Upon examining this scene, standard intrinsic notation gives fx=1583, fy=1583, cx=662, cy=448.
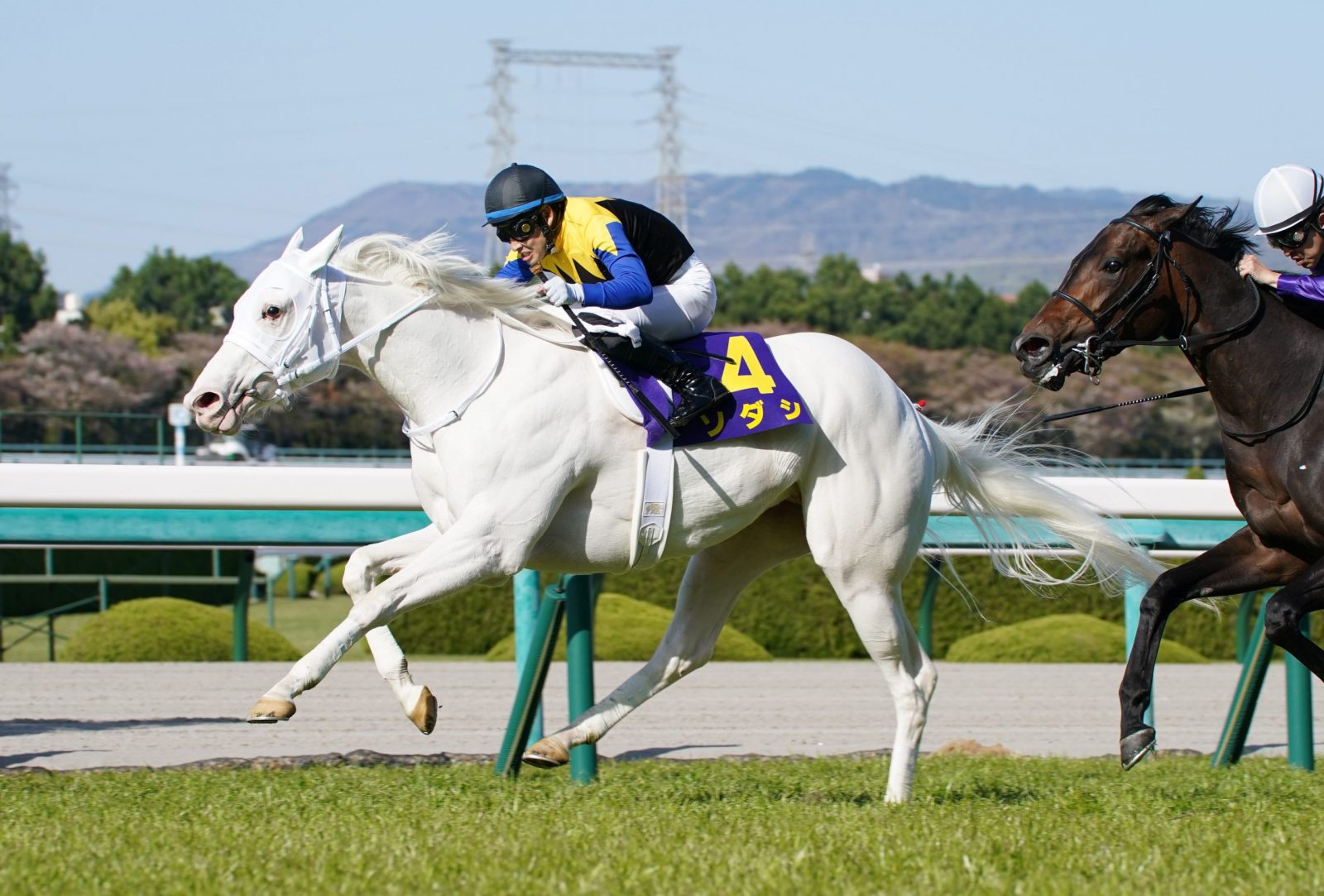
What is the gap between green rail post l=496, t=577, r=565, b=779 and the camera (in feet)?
17.4

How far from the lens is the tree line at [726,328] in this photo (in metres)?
55.2

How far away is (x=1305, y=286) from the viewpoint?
4.94 metres

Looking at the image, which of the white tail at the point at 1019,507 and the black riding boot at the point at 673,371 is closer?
the black riding boot at the point at 673,371

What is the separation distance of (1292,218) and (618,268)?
2131mm

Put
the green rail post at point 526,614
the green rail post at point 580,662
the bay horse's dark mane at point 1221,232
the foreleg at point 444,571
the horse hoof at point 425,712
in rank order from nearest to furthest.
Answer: the foreleg at point 444,571
the horse hoof at point 425,712
the bay horse's dark mane at point 1221,232
the green rail post at point 580,662
the green rail post at point 526,614

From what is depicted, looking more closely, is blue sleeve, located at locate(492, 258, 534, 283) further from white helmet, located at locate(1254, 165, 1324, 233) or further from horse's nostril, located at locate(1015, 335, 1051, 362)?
white helmet, located at locate(1254, 165, 1324, 233)

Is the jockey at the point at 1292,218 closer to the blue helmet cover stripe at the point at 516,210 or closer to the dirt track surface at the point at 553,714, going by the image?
the blue helmet cover stripe at the point at 516,210

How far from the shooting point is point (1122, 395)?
69875 mm

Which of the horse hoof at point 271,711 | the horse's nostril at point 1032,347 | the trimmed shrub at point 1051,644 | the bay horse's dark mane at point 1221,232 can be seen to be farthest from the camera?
the trimmed shrub at point 1051,644

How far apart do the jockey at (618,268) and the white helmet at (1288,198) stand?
69.3 inches

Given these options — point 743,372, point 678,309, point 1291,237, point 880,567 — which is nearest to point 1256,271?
point 1291,237

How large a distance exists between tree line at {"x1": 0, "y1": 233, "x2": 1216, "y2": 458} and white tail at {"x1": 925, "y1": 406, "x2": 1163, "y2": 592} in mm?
38909

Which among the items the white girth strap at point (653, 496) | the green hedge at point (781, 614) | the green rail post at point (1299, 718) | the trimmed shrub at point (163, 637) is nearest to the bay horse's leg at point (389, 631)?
the white girth strap at point (653, 496)

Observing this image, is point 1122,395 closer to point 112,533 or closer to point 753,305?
point 753,305
